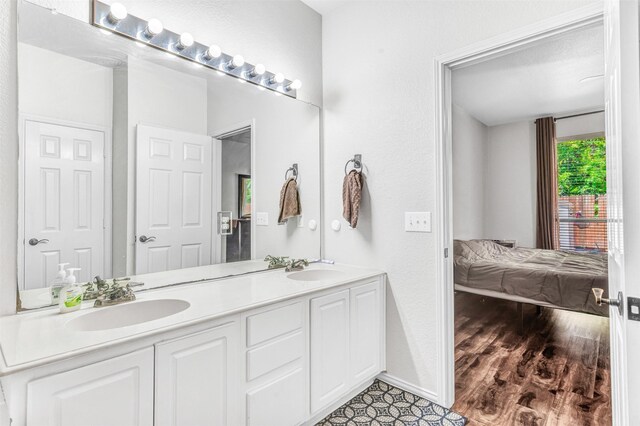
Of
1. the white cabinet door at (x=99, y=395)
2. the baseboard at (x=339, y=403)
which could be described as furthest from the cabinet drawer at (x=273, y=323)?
the baseboard at (x=339, y=403)

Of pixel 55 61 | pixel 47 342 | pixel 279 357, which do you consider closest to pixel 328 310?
pixel 279 357

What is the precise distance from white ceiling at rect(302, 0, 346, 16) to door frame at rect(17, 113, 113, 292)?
5.60ft

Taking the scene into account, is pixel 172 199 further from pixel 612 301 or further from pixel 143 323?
pixel 612 301

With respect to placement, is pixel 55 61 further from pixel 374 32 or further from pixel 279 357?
pixel 374 32

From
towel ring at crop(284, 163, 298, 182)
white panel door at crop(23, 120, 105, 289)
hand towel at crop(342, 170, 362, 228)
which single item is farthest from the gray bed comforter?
white panel door at crop(23, 120, 105, 289)

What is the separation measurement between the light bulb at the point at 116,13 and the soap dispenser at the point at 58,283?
3.62ft

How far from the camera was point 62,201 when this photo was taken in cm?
142

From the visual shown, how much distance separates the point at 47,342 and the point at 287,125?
1805mm

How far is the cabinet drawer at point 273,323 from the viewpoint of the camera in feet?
4.65

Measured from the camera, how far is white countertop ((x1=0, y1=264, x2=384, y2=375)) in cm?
97

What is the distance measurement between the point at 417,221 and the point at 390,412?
1.10m

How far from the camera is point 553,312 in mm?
3688

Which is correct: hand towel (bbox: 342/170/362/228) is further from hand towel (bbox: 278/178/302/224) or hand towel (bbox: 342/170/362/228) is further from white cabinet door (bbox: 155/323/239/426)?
white cabinet door (bbox: 155/323/239/426)

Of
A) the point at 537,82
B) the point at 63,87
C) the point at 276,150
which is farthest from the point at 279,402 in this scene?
the point at 537,82
